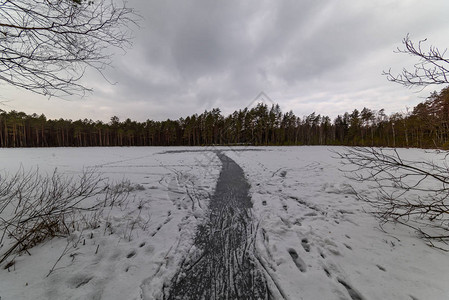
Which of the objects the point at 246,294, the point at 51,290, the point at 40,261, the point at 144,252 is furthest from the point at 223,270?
the point at 40,261

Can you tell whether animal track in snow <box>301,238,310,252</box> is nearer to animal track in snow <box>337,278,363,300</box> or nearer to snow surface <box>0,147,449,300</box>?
snow surface <box>0,147,449,300</box>

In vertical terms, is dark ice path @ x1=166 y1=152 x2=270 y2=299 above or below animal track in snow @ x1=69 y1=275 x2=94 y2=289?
below

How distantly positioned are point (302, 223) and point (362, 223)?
143 cm

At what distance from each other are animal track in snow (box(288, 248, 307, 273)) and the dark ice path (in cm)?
69

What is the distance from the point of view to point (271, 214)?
477 cm

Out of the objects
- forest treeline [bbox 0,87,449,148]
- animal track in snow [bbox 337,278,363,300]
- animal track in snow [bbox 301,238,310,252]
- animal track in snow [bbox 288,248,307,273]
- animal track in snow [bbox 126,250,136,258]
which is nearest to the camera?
animal track in snow [bbox 337,278,363,300]

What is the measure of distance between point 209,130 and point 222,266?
65518 millimetres

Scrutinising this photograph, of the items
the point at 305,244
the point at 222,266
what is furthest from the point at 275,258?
the point at 222,266

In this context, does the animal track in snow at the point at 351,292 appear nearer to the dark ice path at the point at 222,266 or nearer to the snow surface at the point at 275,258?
the snow surface at the point at 275,258

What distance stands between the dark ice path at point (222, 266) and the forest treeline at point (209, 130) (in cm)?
6050

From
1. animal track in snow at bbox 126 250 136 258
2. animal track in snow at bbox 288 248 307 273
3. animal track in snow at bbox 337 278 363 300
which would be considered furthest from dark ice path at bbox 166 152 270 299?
animal track in snow at bbox 337 278 363 300

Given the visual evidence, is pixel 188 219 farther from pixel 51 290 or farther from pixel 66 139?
pixel 66 139

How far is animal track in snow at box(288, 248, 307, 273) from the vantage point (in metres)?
2.71

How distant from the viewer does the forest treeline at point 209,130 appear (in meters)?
56.7
